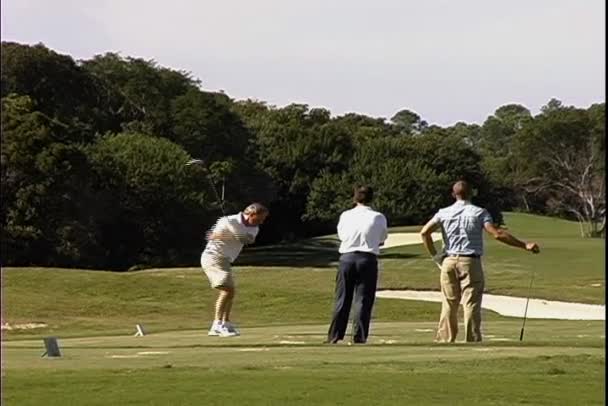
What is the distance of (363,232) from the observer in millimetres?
13555

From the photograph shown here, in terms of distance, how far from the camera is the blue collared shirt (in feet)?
44.1

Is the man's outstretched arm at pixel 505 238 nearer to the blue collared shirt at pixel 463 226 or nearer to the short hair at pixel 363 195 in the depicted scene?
the blue collared shirt at pixel 463 226

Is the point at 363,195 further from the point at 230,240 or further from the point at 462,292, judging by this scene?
the point at 230,240

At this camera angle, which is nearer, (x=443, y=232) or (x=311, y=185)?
(x=443, y=232)

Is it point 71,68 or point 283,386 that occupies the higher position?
point 71,68

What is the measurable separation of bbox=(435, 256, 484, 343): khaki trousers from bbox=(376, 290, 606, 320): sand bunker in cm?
1396

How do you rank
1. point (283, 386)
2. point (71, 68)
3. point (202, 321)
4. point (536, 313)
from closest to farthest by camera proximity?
point (283, 386) → point (202, 321) → point (536, 313) → point (71, 68)

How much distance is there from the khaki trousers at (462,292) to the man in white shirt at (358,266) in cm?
79

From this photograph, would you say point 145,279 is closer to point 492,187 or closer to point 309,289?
point 309,289

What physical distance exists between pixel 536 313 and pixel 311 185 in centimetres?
6049

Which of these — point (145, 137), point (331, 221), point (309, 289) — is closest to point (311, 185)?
point (331, 221)

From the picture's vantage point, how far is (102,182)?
6106 cm

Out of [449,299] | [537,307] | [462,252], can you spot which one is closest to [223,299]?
[449,299]

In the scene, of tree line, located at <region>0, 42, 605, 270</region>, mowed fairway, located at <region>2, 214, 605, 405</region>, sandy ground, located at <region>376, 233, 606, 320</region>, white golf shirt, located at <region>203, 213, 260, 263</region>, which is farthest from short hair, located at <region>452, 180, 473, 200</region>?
tree line, located at <region>0, 42, 605, 270</region>
